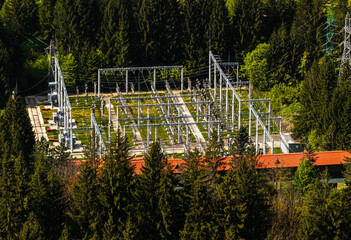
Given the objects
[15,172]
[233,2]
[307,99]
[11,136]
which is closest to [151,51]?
[233,2]

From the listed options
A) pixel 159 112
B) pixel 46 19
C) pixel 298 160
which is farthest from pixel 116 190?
pixel 46 19

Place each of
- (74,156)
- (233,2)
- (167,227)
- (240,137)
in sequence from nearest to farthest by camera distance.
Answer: (167,227) → (240,137) → (74,156) → (233,2)

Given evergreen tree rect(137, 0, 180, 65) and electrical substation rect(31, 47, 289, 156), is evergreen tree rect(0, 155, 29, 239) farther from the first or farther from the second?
evergreen tree rect(137, 0, 180, 65)

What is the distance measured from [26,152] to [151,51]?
2382 centimetres

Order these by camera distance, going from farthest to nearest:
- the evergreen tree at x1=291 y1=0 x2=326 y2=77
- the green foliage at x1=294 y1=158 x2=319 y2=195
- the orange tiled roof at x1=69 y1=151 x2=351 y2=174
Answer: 1. the evergreen tree at x1=291 y1=0 x2=326 y2=77
2. the orange tiled roof at x1=69 y1=151 x2=351 y2=174
3. the green foliage at x1=294 y1=158 x2=319 y2=195

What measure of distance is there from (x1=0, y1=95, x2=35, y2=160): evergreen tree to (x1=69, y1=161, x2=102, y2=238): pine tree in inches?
350

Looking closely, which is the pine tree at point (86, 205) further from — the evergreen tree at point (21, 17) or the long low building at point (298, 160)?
the evergreen tree at point (21, 17)

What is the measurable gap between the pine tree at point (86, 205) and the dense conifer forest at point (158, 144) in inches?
2.8

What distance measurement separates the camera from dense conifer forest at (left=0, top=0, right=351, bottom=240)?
45.6m

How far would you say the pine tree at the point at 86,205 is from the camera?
4562 centimetres

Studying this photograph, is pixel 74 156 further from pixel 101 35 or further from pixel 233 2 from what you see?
pixel 233 2

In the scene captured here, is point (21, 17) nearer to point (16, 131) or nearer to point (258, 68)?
point (258, 68)

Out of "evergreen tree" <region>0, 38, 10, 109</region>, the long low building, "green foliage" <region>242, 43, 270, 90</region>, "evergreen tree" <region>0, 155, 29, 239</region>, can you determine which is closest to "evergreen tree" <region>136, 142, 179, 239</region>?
"evergreen tree" <region>0, 155, 29, 239</region>

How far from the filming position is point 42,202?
46375 millimetres
